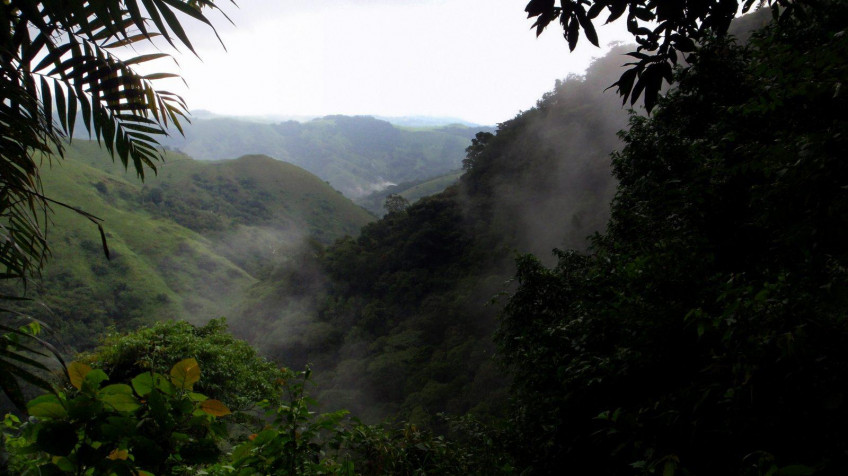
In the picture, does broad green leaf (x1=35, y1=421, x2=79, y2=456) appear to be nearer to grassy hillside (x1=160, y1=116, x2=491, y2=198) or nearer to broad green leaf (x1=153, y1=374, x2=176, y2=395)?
broad green leaf (x1=153, y1=374, x2=176, y2=395)

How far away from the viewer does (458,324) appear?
24953mm

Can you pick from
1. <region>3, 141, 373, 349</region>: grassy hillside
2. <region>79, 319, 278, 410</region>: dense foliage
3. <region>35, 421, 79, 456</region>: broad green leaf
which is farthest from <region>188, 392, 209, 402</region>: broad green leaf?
<region>3, 141, 373, 349</region>: grassy hillside

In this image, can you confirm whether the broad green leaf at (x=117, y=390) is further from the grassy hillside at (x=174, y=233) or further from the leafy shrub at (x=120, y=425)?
the grassy hillside at (x=174, y=233)

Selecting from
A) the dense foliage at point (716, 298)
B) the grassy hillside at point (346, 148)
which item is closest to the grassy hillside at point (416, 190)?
the grassy hillside at point (346, 148)

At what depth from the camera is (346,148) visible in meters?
182

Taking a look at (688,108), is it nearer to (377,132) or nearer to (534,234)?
(534,234)

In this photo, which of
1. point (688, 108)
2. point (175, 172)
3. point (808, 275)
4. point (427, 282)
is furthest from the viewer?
point (175, 172)

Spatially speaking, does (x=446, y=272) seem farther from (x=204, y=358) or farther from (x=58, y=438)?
(x=58, y=438)

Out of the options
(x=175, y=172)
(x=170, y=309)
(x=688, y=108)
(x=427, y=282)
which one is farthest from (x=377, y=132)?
(x=688, y=108)

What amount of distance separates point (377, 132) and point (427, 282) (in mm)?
171941

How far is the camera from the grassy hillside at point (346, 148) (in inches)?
6417

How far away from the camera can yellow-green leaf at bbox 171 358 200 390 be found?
0.99 meters

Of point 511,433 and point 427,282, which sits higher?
point 511,433

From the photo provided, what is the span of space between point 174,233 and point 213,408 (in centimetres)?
6679
